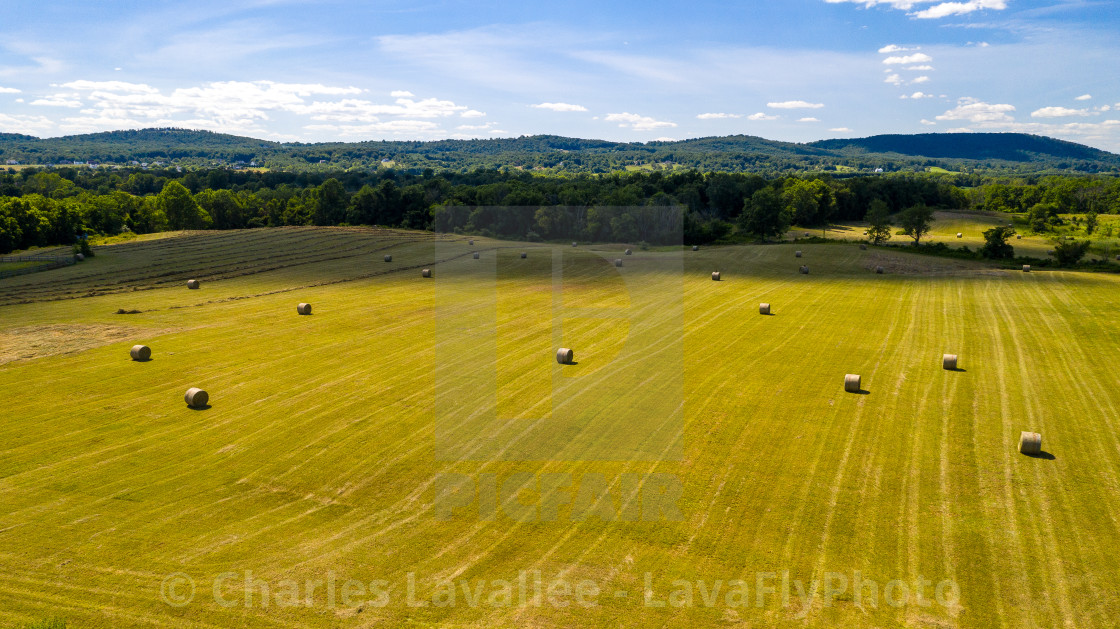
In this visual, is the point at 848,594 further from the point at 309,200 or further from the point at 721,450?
the point at 309,200

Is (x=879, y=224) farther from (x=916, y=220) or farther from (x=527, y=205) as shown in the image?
(x=527, y=205)

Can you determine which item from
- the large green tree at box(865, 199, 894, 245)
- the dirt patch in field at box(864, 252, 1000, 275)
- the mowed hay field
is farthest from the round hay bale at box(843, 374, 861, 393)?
the large green tree at box(865, 199, 894, 245)

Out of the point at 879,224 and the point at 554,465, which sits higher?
the point at 879,224

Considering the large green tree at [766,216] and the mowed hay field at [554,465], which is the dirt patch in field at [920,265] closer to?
the mowed hay field at [554,465]

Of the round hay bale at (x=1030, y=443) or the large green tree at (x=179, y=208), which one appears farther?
the large green tree at (x=179, y=208)

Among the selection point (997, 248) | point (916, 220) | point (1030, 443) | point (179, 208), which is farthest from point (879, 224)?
point (179, 208)

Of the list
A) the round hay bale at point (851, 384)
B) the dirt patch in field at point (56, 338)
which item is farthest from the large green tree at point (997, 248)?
the dirt patch in field at point (56, 338)

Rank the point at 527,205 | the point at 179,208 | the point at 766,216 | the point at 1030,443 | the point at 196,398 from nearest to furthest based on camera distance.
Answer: the point at 1030,443 → the point at 196,398 → the point at 766,216 → the point at 527,205 → the point at 179,208
